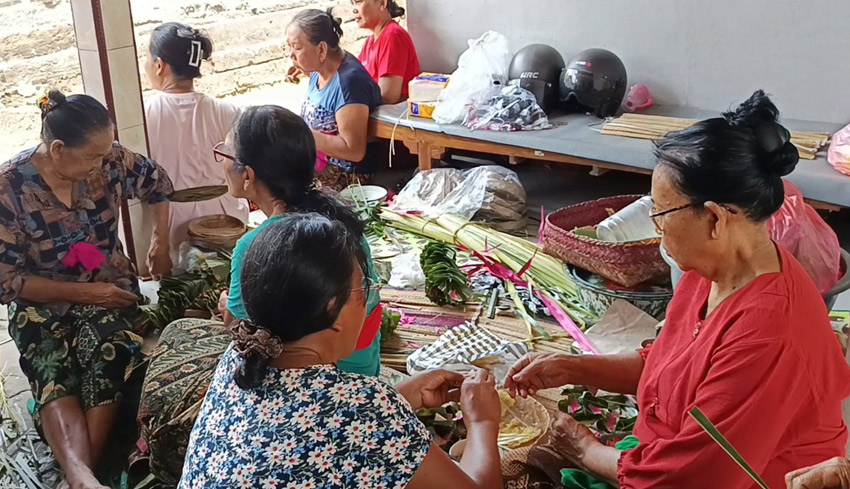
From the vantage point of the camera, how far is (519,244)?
174 inches

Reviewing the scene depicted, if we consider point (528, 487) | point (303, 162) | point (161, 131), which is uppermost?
point (303, 162)

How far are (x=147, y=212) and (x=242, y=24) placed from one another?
4910mm

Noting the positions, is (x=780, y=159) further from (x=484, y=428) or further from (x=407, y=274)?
(x=407, y=274)

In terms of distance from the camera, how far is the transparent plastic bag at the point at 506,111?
5.15 metres

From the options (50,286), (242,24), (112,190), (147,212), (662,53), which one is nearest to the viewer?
(50,286)

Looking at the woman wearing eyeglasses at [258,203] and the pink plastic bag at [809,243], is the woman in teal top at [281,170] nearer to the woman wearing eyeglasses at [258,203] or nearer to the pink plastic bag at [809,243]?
the woman wearing eyeglasses at [258,203]

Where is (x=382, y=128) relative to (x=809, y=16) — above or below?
below

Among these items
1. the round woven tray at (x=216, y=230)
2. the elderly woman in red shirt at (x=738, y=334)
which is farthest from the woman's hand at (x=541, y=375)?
the round woven tray at (x=216, y=230)

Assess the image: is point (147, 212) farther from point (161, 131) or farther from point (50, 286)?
point (50, 286)

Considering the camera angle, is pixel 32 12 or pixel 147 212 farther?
pixel 32 12

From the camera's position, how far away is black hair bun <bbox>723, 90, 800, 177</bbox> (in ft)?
6.03

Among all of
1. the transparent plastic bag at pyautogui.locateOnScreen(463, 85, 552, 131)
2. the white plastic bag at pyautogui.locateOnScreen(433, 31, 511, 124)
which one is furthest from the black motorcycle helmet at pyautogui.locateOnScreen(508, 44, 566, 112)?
the white plastic bag at pyautogui.locateOnScreen(433, 31, 511, 124)

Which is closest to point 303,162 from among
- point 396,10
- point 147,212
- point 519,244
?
point 147,212

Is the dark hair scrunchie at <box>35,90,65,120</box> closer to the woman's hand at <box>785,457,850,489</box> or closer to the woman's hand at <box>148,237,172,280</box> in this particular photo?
the woman's hand at <box>148,237,172,280</box>
